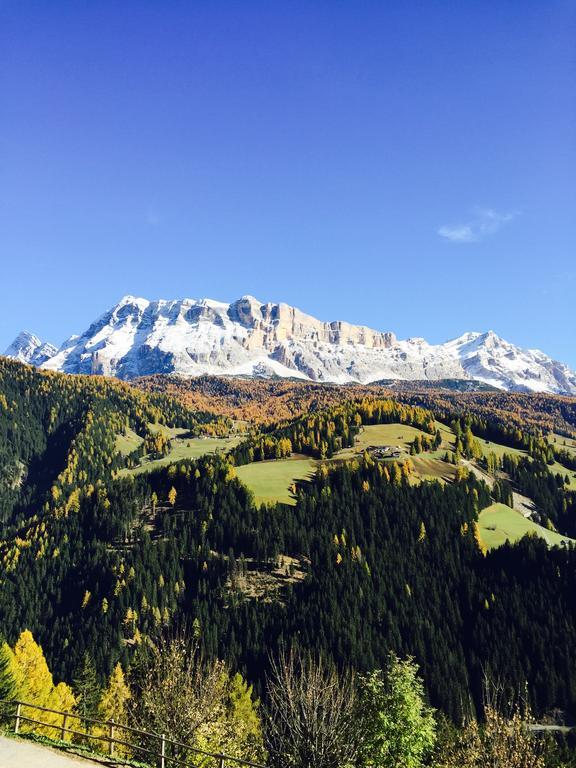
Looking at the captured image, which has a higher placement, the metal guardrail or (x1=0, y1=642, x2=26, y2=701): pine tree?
(x1=0, y1=642, x2=26, y2=701): pine tree

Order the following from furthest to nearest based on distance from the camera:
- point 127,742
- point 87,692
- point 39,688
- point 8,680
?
point 87,692
point 39,688
point 8,680
point 127,742

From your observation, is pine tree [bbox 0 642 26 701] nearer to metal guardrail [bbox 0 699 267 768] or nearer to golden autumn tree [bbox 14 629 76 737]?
golden autumn tree [bbox 14 629 76 737]

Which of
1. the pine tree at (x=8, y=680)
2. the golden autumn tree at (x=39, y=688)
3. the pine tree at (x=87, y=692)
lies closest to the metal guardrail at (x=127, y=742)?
the golden autumn tree at (x=39, y=688)

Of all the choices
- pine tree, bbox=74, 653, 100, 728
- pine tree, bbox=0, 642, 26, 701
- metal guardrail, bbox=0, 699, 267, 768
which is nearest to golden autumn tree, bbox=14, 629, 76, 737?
pine tree, bbox=74, 653, 100, 728

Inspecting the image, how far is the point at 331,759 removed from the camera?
44000 millimetres

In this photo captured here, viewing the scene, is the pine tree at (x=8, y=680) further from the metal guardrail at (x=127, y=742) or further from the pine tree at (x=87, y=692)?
the metal guardrail at (x=127, y=742)

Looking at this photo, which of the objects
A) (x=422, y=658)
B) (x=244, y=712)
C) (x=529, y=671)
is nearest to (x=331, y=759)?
(x=244, y=712)

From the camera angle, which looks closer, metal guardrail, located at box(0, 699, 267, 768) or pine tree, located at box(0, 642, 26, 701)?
metal guardrail, located at box(0, 699, 267, 768)

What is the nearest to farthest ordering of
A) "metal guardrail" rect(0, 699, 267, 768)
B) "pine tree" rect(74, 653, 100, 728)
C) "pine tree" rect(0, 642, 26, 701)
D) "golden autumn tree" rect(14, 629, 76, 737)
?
"metal guardrail" rect(0, 699, 267, 768), "pine tree" rect(0, 642, 26, 701), "golden autumn tree" rect(14, 629, 76, 737), "pine tree" rect(74, 653, 100, 728)

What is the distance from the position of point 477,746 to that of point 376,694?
12797mm

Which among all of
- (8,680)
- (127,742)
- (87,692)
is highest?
(8,680)

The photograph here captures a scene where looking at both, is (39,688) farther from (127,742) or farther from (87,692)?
(127,742)

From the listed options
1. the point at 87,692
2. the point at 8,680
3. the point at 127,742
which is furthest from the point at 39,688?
the point at 127,742

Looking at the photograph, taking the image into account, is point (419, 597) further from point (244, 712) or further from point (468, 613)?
point (244, 712)
